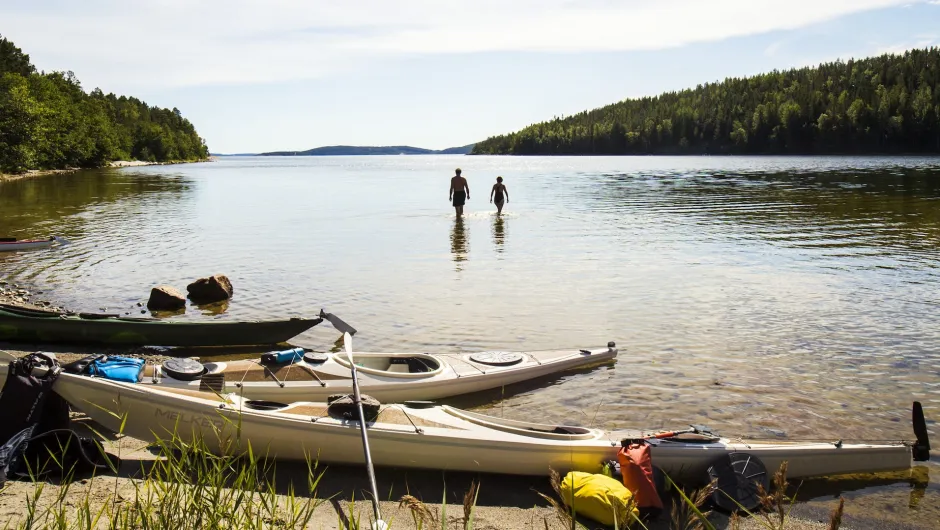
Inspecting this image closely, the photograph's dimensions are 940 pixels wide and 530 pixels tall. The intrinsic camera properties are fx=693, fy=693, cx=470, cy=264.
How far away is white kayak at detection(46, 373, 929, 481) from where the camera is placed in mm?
7062

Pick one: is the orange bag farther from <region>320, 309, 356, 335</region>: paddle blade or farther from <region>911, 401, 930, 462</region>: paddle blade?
<region>320, 309, 356, 335</region>: paddle blade

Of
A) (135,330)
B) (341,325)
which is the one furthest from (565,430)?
(135,330)

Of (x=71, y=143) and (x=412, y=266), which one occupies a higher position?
(x=71, y=143)

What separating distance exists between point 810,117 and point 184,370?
15465cm

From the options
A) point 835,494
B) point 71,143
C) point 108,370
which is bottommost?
point 835,494

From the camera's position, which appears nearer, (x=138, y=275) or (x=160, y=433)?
(x=160, y=433)

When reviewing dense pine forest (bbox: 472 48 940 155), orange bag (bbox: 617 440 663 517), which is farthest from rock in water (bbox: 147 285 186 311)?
dense pine forest (bbox: 472 48 940 155)

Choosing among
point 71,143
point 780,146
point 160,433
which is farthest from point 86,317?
point 780,146

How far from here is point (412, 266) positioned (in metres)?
19.9

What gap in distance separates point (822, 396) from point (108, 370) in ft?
A: 30.1

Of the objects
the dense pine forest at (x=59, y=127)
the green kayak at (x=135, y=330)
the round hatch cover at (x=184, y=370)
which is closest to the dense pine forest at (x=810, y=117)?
the dense pine forest at (x=59, y=127)

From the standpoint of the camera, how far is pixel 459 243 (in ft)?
80.4

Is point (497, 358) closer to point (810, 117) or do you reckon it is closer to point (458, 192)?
point (458, 192)

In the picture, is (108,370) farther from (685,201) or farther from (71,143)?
(71,143)
